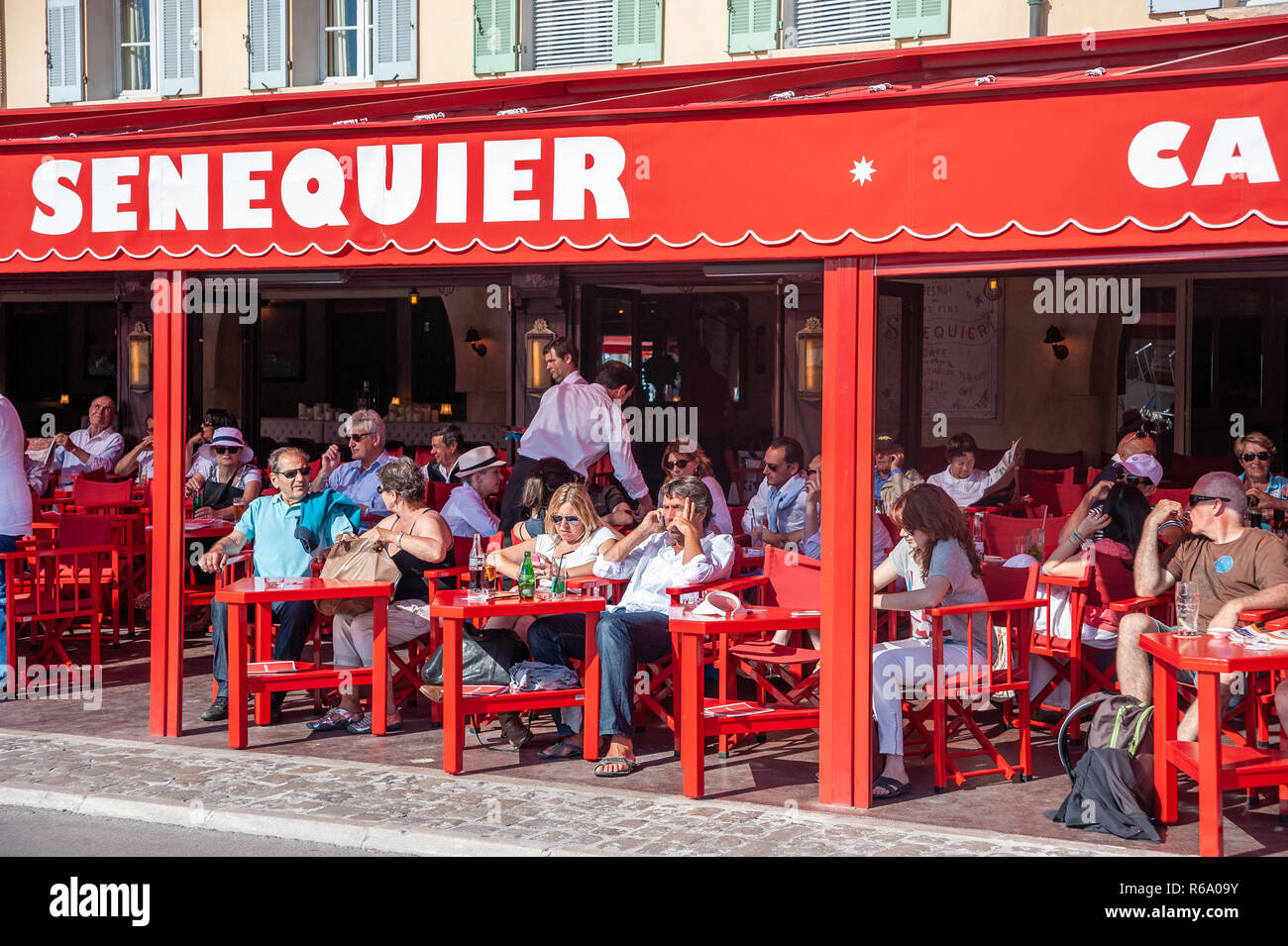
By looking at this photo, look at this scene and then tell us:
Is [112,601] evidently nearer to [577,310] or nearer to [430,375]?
[577,310]

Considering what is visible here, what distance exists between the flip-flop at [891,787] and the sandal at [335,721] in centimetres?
267

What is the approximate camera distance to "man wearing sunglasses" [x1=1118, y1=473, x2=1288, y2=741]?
613 centimetres

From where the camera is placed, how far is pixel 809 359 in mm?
15031

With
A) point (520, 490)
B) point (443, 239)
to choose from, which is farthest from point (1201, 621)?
point (520, 490)

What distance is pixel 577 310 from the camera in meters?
14.7

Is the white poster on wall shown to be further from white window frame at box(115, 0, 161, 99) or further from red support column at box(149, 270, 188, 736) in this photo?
red support column at box(149, 270, 188, 736)

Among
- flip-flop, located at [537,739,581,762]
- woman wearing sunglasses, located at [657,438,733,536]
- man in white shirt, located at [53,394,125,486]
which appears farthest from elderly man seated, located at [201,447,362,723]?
man in white shirt, located at [53,394,125,486]

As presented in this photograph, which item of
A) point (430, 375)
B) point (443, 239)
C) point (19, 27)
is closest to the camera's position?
point (443, 239)

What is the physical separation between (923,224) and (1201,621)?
2.08 metres

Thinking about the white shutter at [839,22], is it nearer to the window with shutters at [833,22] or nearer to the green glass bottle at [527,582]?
the window with shutters at [833,22]

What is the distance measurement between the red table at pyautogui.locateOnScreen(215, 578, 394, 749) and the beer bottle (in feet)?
1.47

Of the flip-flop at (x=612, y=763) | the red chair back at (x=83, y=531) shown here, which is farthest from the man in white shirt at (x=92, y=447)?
the flip-flop at (x=612, y=763)

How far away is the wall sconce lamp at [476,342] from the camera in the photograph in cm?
1783
